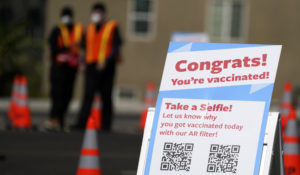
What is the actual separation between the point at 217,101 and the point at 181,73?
0.36m

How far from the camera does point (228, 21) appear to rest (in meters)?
32.2

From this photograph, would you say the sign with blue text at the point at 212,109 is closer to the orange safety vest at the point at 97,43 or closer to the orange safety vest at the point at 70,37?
the orange safety vest at the point at 97,43

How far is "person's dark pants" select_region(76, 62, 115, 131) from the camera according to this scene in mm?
16766

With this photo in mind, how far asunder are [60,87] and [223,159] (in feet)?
32.5

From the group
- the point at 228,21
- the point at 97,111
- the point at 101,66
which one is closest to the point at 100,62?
the point at 101,66

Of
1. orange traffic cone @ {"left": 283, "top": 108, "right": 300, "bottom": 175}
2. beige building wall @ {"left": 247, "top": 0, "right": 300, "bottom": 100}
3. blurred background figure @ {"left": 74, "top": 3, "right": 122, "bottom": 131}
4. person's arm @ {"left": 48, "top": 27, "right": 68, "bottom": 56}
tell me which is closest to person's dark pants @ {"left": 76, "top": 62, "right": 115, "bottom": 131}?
blurred background figure @ {"left": 74, "top": 3, "right": 122, "bottom": 131}

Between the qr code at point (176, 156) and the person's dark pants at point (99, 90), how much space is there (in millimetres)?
9250

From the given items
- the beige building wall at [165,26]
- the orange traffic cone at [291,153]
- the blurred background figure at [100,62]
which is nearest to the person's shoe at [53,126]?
the blurred background figure at [100,62]

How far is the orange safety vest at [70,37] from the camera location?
1705 centimetres

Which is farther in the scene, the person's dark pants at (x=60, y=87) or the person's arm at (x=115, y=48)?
the person's dark pants at (x=60, y=87)

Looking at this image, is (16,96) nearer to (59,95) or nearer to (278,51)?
(59,95)

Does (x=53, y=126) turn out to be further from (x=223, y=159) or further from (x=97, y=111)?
(x=223, y=159)

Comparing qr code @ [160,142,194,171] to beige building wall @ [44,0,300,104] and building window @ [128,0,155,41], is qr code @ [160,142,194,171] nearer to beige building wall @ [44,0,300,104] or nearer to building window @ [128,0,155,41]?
beige building wall @ [44,0,300,104]

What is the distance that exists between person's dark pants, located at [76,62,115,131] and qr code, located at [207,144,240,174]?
9.45 meters
